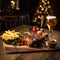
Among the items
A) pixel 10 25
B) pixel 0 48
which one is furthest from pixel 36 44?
pixel 10 25

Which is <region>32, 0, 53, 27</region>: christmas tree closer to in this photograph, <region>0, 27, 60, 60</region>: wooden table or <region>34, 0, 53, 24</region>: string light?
<region>34, 0, 53, 24</region>: string light

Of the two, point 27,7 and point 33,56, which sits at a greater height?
point 27,7

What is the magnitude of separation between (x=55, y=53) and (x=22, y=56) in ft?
→ 0.92

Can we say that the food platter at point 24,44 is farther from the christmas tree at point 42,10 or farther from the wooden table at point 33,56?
the christmas tree at point 42,10

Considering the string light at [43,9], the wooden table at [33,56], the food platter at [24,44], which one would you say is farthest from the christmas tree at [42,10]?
the wooden table at [33,56]

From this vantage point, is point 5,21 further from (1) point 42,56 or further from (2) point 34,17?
(1) point 42,56

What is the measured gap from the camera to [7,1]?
4.54m

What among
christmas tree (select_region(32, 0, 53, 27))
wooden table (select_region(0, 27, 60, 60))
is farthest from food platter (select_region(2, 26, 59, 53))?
christmas tree (select_region(32, 0, 53, 27))

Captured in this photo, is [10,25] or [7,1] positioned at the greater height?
[7,1]

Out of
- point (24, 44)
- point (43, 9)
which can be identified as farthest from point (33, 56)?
point (43, 9)

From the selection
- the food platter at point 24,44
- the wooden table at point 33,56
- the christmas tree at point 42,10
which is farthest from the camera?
the christmas tree at point 42,10

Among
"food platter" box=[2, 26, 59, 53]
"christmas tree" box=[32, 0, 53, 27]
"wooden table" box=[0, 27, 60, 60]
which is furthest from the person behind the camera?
"christmas tree" box=[32, 0, 53, 27]

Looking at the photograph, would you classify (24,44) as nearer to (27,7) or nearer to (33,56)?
(33,56)

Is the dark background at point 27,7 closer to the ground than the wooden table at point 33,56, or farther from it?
farther from it
